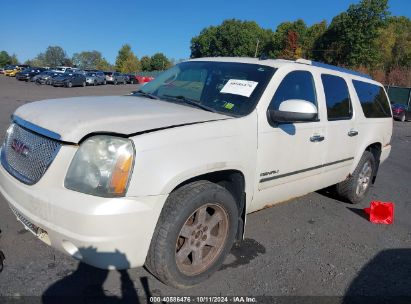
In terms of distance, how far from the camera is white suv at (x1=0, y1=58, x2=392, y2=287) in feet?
8.29

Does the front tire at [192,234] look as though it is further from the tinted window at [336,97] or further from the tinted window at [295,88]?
the tinted window at [336,97]

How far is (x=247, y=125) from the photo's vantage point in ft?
10.7

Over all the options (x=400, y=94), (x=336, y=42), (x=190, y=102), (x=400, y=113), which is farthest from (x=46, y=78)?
(x=336, y=42)

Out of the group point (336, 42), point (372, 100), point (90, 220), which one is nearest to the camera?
point (90, 220)

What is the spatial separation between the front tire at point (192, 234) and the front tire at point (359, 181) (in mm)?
2592

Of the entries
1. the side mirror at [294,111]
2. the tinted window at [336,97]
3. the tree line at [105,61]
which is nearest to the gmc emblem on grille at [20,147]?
the side mirror at [294,111]

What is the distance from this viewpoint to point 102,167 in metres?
2.54

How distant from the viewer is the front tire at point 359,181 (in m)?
5.23

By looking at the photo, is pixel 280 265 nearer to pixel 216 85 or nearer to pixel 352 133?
pixel 216 85

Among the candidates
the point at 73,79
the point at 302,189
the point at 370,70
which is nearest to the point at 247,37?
the point at 370,70

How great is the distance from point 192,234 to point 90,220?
918 mm

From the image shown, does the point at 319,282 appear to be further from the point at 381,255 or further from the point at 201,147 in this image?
the point at 201,147

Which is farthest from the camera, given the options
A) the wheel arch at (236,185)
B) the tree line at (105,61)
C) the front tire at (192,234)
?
the tree line at (105,61)

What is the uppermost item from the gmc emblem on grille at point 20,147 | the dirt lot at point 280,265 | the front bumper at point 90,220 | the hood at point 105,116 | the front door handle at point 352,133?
the hood at point 105,116
